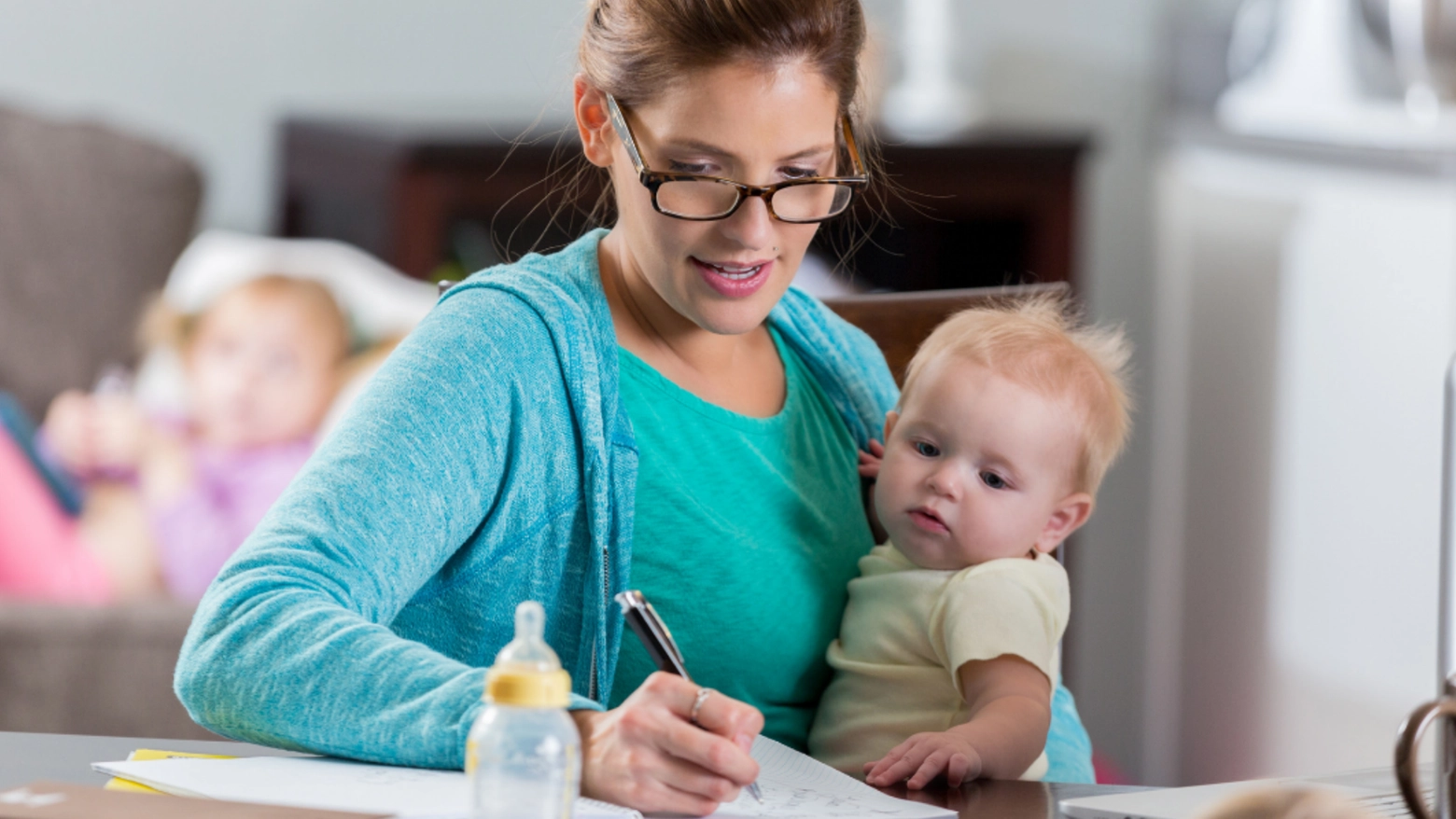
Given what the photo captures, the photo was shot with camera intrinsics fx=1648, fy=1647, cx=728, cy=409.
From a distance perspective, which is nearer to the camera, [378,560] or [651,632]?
[651,632]

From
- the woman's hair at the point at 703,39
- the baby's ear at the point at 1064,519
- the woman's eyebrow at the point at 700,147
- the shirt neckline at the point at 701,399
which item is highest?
the woman's hair at the point at 703,39

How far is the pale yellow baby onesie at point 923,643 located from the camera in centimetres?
116

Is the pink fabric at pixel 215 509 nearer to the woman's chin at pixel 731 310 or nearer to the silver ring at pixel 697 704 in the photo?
the woman's chin at pixel 731 310

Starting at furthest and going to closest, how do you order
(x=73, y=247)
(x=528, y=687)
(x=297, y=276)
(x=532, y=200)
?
(x=532, y=200) → (x=73, y=247) → (x=297, y=276) → (x=528, y=687)

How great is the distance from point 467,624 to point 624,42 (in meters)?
0.42

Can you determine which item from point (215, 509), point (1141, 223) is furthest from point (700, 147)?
point (1141, 223)

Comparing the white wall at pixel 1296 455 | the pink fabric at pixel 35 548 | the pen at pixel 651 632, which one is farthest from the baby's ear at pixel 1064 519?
the pink fabric at pixel 35 548

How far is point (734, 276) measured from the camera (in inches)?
46.1

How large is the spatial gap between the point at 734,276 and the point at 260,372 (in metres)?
1.46

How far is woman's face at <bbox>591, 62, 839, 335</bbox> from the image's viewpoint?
1.12 meters

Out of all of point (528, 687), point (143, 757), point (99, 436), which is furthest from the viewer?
point (99, 436)

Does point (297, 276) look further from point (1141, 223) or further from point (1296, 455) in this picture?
point (1141, 223)

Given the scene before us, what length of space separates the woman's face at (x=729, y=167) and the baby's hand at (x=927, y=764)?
35 cm

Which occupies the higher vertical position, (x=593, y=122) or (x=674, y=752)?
(x=593, y=122)
